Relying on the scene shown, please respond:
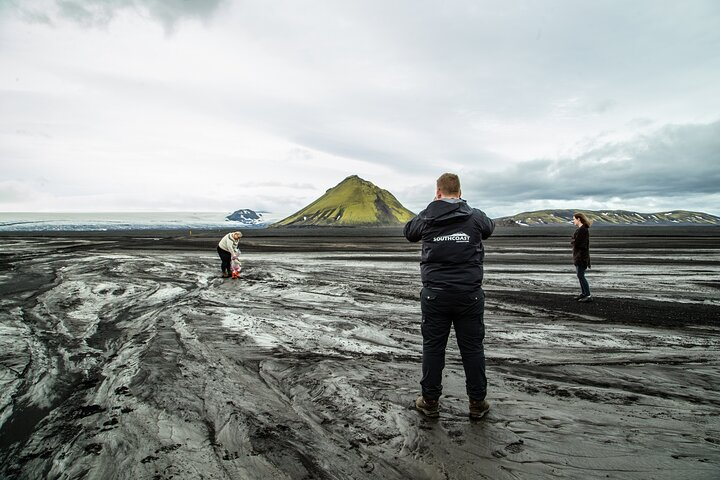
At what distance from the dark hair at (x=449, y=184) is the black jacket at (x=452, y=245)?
0.21 meters

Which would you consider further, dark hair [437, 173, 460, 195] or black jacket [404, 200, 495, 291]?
dark hair [437, 173, 460, 195]

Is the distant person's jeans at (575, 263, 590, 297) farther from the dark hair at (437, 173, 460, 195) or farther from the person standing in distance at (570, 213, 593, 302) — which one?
the dark hair at (437, 173, 460, 195)

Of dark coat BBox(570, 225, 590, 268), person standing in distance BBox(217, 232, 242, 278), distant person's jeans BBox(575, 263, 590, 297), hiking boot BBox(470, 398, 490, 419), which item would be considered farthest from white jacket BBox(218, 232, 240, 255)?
hiking boot BBox(470, 398, 490, 419)

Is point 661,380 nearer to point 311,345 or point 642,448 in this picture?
point 642,448

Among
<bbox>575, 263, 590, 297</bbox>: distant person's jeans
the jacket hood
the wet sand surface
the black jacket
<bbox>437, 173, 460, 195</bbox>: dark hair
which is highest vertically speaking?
<bbox>437, 173, 460, 195</bbox>: dark hair

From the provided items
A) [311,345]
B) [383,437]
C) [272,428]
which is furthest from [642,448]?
[311,345]

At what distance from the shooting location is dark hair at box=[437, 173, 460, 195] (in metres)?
4.34

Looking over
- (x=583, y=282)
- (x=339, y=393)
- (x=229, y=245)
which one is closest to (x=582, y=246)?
(x=583, y=282)

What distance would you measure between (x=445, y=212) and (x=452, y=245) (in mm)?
392

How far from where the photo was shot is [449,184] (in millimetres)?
4352

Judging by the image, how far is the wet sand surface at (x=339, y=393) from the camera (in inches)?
139

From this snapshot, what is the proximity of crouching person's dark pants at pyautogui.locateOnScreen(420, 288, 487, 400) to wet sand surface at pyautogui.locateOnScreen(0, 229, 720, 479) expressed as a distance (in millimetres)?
469

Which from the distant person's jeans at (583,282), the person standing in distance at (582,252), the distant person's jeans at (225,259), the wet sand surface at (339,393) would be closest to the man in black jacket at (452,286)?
Result: the wet sand surface at (339,393)

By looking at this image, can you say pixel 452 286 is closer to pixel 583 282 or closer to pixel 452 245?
pixel 452 245
